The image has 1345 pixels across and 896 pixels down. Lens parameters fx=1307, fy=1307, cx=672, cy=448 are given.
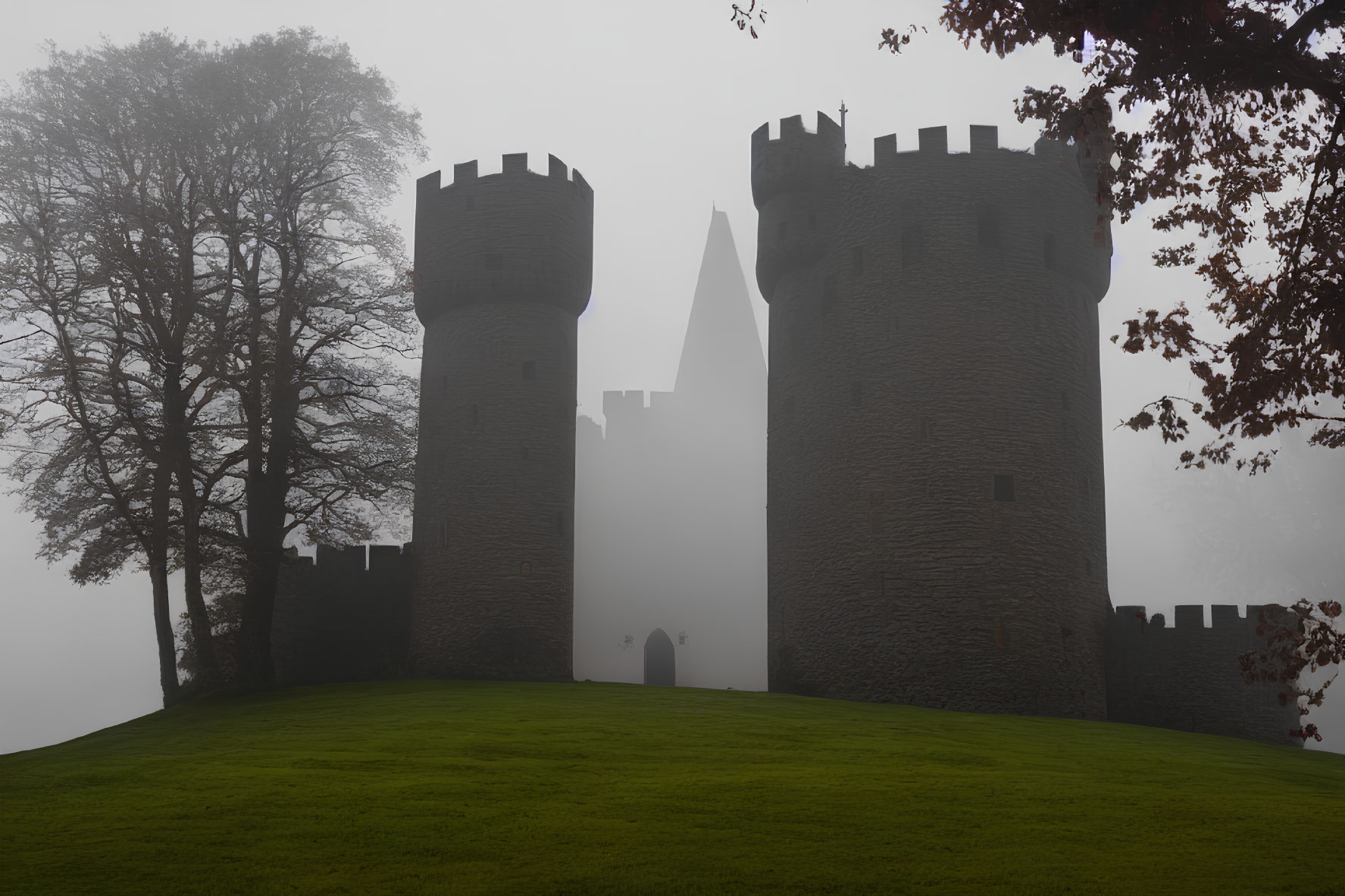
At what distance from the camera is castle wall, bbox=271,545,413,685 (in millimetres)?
30469

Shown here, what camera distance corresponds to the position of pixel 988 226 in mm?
27781

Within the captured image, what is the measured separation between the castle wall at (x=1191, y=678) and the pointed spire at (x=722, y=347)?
3329 centimetres

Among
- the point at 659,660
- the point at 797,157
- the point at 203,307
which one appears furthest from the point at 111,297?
the point at 659,660

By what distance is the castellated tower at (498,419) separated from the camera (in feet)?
97.3

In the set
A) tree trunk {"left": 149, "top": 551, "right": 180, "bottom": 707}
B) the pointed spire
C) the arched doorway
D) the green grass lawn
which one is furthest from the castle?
the pointed spire

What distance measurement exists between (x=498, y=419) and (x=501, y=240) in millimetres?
4405

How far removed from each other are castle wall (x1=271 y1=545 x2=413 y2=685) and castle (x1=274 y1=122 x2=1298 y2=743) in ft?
0.20

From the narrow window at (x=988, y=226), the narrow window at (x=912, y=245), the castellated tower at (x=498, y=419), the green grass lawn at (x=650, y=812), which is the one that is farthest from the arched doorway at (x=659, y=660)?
the green grass lawn at (x=650, y=812)

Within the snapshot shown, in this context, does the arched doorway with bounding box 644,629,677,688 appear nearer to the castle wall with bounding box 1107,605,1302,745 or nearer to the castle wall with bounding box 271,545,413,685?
the castle wall with bounding box 271,545,413,685

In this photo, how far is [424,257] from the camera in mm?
32219

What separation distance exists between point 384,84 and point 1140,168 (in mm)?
23503

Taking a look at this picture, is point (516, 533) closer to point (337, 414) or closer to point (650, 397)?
point (337, 414)

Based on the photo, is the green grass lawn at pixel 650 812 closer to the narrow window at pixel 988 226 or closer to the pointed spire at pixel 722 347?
the narrow window at pixel 988 226

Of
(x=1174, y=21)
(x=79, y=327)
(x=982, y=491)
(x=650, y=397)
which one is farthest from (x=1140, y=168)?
(x=650, y=397)
